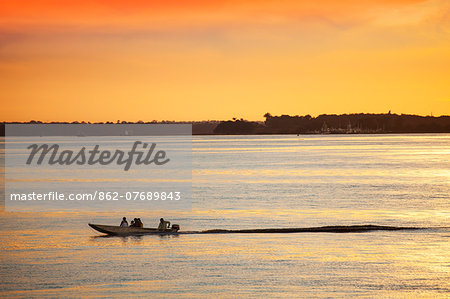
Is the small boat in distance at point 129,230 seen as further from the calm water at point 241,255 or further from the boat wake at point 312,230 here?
the boat wake at point 312,230

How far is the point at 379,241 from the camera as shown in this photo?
167 feet

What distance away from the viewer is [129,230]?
53.7 meters

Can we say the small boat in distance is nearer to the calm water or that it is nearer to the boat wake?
the calm water

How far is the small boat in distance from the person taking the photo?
176 ft

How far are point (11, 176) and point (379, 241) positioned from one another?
303 ft

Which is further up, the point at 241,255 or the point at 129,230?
the point at 129,230

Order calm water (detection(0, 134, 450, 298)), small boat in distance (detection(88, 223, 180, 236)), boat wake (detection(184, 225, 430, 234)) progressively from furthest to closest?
boat wake (detection(184, 225, 430, 234)) → small boat in distance (detection(88, 223, 180, 236)) → calm water (detection(0, 134, 450, 298))

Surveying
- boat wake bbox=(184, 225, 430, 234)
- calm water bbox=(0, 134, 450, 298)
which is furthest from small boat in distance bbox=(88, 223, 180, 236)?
boat wake bbox=(184, 225, 430, 234)

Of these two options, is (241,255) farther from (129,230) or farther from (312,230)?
(129,230)

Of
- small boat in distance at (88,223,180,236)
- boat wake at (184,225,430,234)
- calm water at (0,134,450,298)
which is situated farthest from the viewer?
boat wake at (184,225,430,234)

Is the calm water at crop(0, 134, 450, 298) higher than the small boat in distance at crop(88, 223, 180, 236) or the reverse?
the reverse

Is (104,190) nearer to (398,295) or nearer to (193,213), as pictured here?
(193,213)

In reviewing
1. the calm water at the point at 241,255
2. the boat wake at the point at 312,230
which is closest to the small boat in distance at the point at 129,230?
the calm water at the point at 241,255

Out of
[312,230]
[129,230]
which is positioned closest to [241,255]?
[312,230]
